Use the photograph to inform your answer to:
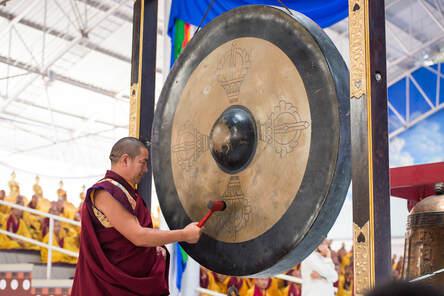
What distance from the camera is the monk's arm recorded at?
2.14 metres

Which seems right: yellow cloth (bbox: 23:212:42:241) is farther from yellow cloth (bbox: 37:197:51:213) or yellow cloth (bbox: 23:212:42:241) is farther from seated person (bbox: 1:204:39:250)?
yellow cloth (bbox: 37:197:51:213)

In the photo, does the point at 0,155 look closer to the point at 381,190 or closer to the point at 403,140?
the point at 403,140

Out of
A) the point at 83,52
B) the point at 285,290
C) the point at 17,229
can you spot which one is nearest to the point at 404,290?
the point at 285,290

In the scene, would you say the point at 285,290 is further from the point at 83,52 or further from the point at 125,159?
the point at 83,52

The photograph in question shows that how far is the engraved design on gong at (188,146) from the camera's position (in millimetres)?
2449

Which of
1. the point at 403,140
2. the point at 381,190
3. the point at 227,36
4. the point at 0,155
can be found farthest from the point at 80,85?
the point at 381,190

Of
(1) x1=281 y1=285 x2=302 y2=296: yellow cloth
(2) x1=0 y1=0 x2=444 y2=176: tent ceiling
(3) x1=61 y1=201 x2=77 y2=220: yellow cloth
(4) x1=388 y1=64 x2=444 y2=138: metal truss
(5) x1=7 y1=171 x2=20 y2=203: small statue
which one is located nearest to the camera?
(1) x1=281 y1=285 x2=302 y2=296: yellow cloth

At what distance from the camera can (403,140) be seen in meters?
12.2

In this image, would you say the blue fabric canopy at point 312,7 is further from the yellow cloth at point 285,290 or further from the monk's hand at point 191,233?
the yellow cloth at point 285,290

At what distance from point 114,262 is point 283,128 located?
0.76 m

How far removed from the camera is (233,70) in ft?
7.75

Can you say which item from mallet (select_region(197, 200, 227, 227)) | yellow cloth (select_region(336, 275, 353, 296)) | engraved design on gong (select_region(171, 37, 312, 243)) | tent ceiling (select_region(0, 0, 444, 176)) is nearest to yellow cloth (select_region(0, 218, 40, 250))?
yellow cloth (select_region(336, 275, 353, 296))

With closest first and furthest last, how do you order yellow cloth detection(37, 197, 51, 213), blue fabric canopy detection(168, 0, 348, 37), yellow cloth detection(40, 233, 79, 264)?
blue fabric canopy detection(168, 0, 348, 37) → yellow cloth detection(40, 233, 79, 264) → yellow cloth detection(37, 197, 51, 213)

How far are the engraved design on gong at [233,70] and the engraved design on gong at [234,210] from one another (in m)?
0.32
